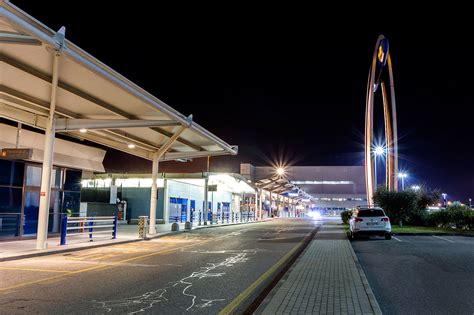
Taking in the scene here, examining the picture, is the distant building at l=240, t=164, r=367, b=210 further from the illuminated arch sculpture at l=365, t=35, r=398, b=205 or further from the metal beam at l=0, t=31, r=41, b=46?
the metal beam at l=0, t=31, r=41, b=46

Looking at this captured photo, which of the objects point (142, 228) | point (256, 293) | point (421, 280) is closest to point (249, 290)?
point (256, 293)

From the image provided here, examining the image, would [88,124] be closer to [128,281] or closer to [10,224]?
[10,224]

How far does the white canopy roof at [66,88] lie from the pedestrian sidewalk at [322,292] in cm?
835

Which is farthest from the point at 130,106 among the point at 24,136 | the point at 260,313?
the point at 260,313

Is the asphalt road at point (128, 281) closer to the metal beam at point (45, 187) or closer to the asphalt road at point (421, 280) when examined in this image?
the metal beam at point (45, 187)

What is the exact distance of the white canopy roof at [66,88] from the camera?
1126 cm

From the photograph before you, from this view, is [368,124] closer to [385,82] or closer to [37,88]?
[385,82]

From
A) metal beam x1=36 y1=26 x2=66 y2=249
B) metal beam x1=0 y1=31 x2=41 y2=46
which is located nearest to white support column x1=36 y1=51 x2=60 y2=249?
metal beam x1=36 y1=26 x2=66 y2=249

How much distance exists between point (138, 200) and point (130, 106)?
23792 millimetres

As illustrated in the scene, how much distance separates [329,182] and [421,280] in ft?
375

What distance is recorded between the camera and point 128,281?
9.34m

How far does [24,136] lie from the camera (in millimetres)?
19469

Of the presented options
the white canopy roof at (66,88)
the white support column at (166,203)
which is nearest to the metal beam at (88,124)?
the white canopy roof at (66,88)

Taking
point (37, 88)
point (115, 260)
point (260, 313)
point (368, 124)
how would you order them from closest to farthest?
point (260, 313)
point (115, 260)
point (37, 88)
point (368, 124)
